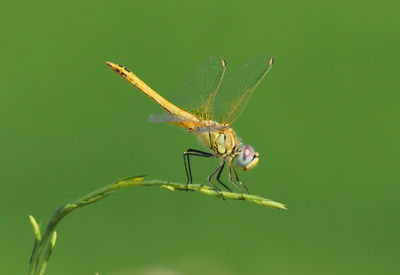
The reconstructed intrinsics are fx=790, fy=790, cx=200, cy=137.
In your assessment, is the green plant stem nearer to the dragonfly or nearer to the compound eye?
the compound eye

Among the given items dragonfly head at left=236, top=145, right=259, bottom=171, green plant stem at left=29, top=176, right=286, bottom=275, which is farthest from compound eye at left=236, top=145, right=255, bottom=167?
green plant stem at left=29, top=176, right=286, bottom=275

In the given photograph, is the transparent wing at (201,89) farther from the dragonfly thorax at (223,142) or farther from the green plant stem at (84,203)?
the green plant stem at (84,203)

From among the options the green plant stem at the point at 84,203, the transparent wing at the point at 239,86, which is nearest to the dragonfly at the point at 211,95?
the transparent wing at the point at 239,86

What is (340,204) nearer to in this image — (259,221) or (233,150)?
(259,221)

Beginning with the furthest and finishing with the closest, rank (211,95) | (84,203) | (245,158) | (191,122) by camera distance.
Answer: (211,95) → (191,122) → (245,158) → (84,203)

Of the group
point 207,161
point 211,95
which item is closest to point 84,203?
point 211,95

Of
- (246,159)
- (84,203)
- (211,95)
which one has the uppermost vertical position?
(211,95)

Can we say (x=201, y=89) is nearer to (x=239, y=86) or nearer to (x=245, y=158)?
(x=239, y=86)
